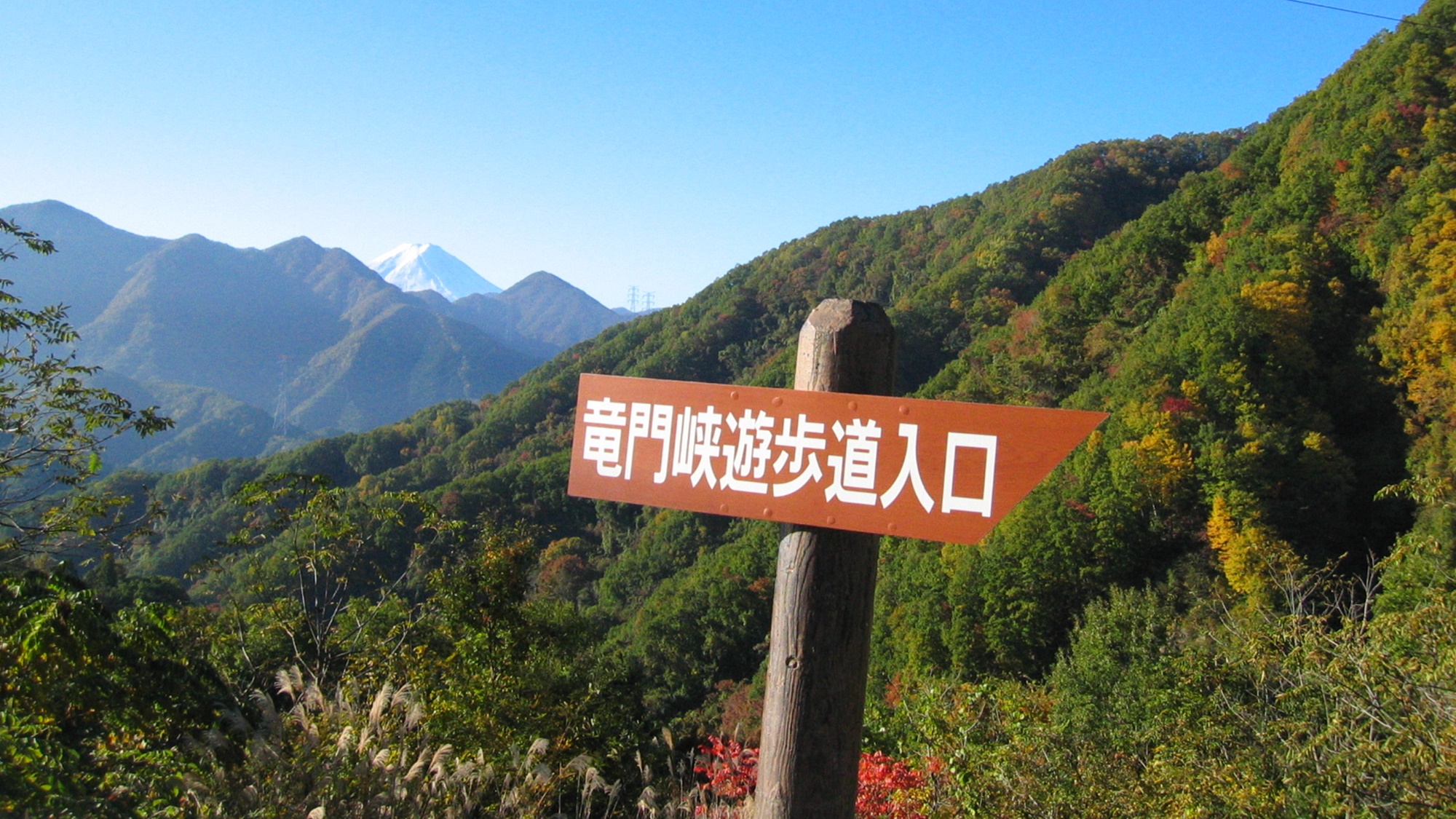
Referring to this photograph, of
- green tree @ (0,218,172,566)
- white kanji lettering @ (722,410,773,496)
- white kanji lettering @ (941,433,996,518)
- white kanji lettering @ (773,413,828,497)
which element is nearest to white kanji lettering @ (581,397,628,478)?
white kanji lettering @ (722,410,773,496)

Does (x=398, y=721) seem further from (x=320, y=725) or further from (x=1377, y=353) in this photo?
(x=1377, y=353)

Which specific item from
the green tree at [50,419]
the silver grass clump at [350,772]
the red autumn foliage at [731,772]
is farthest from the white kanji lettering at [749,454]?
the green tree at [50,419]

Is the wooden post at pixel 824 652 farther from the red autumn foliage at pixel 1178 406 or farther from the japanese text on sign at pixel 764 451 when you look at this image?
the red autumn foliage at pixel 1178 406

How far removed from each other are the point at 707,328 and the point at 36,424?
→ 64318 millimetres

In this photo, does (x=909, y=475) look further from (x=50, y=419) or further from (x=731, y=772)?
(x=50, y=419)

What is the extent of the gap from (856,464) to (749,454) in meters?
0.25

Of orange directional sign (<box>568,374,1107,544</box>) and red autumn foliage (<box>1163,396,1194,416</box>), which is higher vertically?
red autumn foliage (<box>1163,396,1194,416</box>)

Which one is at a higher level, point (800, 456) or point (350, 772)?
point (800, 456)

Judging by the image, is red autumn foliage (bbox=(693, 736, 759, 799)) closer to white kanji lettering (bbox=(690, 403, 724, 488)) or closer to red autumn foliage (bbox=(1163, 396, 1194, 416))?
white kanji lettering (bbox=(690, 403, 724, 488))

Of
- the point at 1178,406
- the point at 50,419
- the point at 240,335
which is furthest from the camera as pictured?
the point at 240,335

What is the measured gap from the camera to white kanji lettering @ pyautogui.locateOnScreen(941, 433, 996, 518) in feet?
5.50

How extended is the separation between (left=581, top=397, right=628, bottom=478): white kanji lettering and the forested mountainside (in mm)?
1453

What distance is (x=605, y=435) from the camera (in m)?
2.10

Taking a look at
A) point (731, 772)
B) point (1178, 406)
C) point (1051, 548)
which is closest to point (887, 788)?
point (731, 772)
